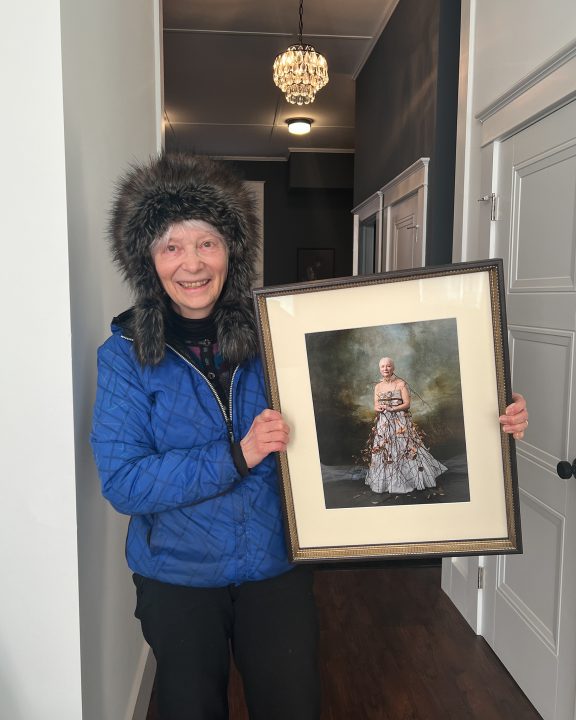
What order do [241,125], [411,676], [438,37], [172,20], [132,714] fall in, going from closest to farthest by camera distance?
[132,714]
[411,676]
[438,37]
[172,20]
[241,125]

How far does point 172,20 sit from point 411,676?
13.6 feet

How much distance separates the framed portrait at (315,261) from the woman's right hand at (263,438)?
22.3ft

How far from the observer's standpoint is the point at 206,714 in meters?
1.21

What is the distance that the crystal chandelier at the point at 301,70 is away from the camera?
3.85m

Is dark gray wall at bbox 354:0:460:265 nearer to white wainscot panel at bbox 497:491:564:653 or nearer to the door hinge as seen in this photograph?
the door hinge

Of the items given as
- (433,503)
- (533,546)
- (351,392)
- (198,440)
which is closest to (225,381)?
(198,440)

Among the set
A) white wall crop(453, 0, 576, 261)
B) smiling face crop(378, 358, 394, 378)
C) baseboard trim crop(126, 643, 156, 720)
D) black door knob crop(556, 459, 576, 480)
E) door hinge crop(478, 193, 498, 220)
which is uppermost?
white wall crop(453, 0, 576, 261)

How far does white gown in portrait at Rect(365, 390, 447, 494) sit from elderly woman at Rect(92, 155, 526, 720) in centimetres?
20

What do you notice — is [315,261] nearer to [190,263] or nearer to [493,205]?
[493,205]

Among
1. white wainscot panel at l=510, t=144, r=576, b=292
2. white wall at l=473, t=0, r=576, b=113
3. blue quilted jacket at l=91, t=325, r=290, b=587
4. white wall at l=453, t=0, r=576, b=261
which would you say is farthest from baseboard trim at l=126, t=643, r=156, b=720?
white wall at l=473, t=0, r=576, b=113

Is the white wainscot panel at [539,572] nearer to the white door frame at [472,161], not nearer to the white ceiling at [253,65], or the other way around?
the white door frame at [472,161]

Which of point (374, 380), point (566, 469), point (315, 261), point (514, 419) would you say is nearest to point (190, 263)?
point (374, 380)

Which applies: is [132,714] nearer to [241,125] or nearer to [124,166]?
[124,166]

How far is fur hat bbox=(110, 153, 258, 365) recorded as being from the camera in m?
1.23
